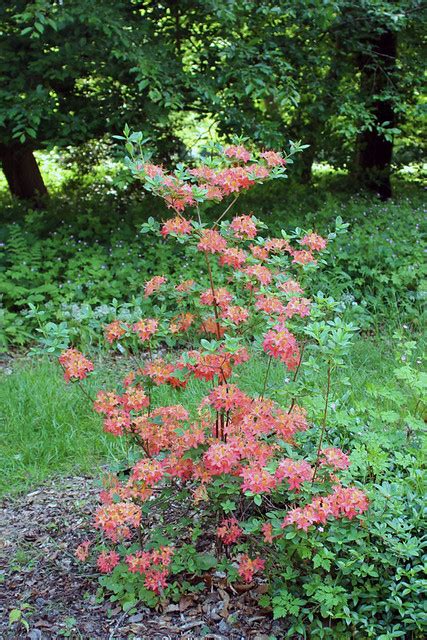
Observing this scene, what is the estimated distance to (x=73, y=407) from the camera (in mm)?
3727

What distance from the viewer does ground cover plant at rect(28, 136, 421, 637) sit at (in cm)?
207

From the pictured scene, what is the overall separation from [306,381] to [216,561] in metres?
0.67

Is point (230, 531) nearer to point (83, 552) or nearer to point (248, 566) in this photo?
point (248, 566)

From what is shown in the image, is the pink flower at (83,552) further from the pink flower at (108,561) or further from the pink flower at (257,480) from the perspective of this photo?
the pink flower at (257,480)

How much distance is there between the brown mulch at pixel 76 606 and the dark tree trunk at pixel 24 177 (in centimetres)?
506

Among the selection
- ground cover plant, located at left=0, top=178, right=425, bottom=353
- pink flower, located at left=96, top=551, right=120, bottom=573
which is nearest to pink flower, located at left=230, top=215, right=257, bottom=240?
pink flower, located at left=96, top=551, right=120, bottom=573

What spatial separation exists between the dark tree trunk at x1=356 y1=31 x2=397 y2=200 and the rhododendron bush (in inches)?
191

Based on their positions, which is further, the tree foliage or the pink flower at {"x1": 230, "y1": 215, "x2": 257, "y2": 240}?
the tree foliage

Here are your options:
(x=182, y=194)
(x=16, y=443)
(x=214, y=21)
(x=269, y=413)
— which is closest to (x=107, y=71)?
(x=214, y=21)

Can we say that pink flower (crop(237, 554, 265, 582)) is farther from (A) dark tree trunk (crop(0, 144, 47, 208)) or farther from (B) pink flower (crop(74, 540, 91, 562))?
(A) dark tree trunk (crop(0, 144, 47, 208))

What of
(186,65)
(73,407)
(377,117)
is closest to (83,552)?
(73,407)

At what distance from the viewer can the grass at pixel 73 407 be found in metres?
3.20

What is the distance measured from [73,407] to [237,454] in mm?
1815

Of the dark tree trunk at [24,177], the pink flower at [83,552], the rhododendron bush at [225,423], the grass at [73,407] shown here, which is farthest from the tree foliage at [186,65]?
the pink flower at [83,552]
